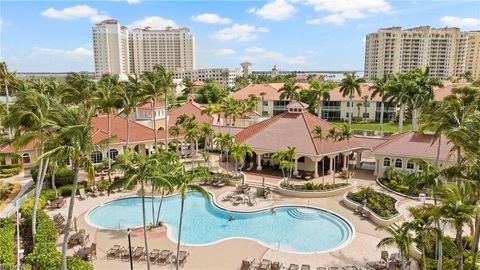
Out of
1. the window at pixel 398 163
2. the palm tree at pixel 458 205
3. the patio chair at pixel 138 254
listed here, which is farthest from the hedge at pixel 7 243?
the window at pixel 398 163

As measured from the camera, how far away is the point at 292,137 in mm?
40000

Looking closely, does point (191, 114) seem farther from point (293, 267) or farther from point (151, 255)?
point (293, 267)

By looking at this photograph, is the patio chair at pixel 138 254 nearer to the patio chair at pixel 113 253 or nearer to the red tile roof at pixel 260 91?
the patio chair at pixel 113 253

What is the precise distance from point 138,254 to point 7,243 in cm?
732

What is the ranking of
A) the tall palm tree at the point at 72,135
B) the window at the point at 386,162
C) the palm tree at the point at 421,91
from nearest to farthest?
the tall palm tree at the point at 72,135, the window at the point at 386,162, the palm tree at the point at 421,91

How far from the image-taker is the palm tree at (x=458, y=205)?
14.4 m

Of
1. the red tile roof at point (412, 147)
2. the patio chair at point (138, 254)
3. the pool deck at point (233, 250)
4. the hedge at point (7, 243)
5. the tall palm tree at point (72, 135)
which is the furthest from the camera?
the red tile roof at point (412, 147)

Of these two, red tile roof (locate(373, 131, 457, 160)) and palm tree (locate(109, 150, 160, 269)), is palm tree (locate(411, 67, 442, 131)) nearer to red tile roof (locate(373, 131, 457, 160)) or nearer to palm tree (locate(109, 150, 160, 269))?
red tile roof (locate(373, 131, 457, 160))

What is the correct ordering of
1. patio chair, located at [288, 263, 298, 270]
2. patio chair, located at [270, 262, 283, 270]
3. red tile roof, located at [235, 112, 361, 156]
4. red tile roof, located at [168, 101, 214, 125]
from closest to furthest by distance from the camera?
patio chair, located at [288, 263, 298, 270] < patio chair, located at [270, 262, 283, 270] < red tile roof, located at [235, 112, 361, 156] < red tile roof, located at [168, 101, 214, 125]

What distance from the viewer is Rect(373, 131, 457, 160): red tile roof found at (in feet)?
116

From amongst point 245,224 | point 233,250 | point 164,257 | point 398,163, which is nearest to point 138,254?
point 164,257

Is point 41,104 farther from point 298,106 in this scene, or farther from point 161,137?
point 298,106

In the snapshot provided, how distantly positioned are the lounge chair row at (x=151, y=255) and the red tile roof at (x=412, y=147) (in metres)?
25.2

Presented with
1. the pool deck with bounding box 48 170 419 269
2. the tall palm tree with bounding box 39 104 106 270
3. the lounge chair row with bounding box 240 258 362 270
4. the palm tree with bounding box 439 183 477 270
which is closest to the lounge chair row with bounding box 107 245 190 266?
the pool deck with bounding box 48 170 419 269
